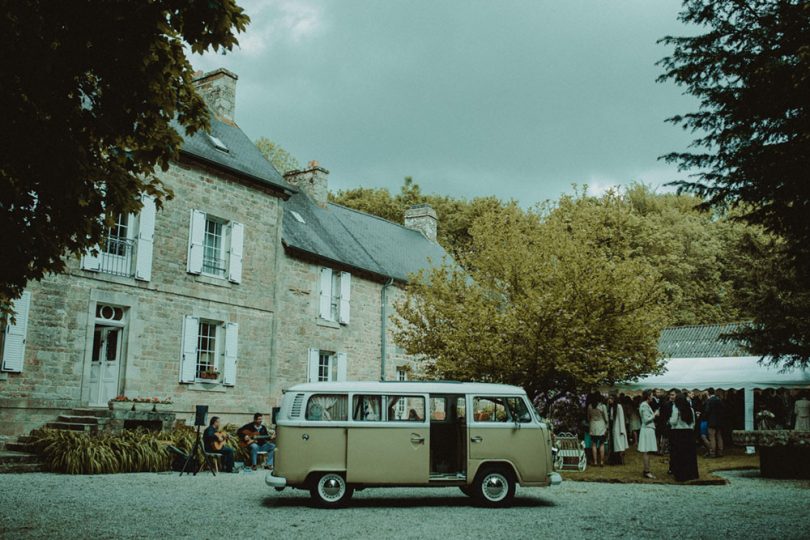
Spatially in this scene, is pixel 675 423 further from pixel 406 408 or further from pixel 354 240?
pixel 354 240

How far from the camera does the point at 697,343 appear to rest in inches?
1220

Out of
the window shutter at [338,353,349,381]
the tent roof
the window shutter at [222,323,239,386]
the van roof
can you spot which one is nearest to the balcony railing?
the window shutter at [222,323,239,386]

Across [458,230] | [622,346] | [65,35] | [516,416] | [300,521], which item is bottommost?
[300,521]

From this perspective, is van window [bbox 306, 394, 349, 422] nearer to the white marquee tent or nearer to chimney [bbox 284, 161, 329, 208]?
the white marquee tent

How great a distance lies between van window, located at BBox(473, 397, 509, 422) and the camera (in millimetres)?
10625

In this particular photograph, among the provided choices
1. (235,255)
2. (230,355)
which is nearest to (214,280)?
(235,255)

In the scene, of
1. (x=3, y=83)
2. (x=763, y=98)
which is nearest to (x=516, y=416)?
(x=763, y=98)

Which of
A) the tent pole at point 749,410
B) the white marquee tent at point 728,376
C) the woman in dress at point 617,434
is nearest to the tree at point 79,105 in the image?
the woman in dress at point 617,434

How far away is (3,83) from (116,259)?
10.9 metres

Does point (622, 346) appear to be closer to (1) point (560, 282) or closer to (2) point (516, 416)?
(1) point (560, 282)

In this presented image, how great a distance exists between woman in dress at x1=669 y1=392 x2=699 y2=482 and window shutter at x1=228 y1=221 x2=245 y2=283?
1113 cm

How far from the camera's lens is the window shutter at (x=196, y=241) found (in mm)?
17938

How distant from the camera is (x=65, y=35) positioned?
621 cm

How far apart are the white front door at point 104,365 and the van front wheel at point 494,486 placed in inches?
373
